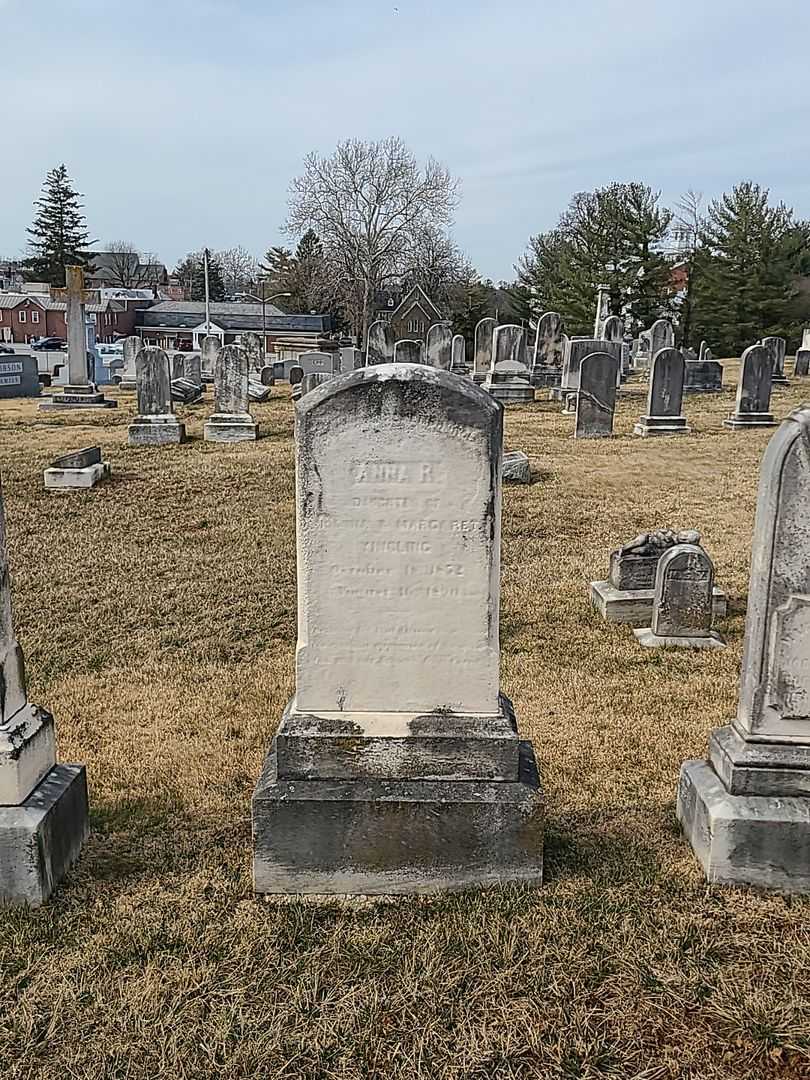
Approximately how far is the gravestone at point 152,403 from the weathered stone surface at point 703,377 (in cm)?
1454

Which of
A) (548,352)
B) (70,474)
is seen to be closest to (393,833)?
(70,474)

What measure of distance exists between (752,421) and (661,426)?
222 cm

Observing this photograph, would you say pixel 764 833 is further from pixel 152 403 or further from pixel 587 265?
pixel 587 265

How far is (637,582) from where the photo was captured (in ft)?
23.9

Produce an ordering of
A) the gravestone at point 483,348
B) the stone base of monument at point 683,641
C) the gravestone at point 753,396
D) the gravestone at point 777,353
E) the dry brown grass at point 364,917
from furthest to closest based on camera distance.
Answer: the gravestone at point 483,348 → the gravestone at point 777,353 → the gravestone at point 753,396 → the stone base of monument at point 683,641 → the dry brown grass at point 364,917

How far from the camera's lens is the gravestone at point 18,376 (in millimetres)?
25891

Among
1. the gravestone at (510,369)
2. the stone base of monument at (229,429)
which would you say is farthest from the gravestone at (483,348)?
the stone base of monument at (229,429)

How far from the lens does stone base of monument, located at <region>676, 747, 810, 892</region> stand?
3.55 m

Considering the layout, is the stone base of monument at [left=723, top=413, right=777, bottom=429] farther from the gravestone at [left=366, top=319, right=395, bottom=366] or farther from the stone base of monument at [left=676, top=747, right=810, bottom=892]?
the stone base of monument at [left=676, top=747, right=810, bottom=892]

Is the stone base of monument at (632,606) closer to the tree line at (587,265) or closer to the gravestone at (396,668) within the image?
the gravestone at (396,668)

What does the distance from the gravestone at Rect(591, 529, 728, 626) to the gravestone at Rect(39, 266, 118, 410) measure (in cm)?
1791

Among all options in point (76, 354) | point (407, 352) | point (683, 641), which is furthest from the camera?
point (407, 352)

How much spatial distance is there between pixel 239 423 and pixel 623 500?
315 inches

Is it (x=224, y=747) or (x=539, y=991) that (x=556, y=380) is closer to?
(x=224, y=747)
